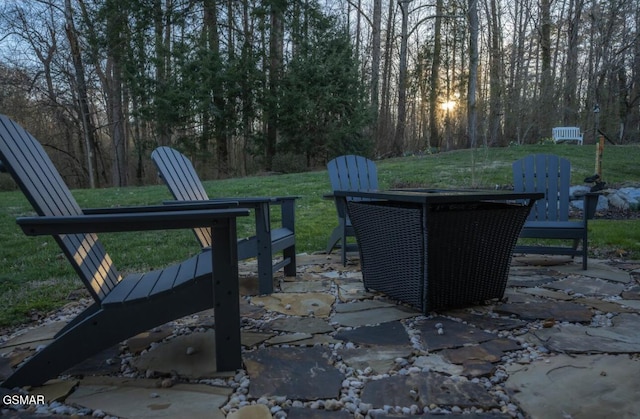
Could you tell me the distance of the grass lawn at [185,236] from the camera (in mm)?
2846

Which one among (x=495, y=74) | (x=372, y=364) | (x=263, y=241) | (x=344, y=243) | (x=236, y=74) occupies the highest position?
(x=495, y=74)

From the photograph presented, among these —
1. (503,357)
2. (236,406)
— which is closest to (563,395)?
(503,357)

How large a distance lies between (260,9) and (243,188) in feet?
22.0

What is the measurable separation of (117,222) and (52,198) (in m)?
0.49

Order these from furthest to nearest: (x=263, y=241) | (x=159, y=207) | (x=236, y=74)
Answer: (x=236, y=74) < (x=263, y=241) < (x=159, y=207)

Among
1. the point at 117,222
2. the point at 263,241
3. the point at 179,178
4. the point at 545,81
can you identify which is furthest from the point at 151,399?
the point at 545,81

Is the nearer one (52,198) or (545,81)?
(52,198)

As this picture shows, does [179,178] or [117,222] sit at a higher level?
[179,178]

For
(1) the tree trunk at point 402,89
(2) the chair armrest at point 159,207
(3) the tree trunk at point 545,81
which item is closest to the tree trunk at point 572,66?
(3) the tree trunk at point 545,81

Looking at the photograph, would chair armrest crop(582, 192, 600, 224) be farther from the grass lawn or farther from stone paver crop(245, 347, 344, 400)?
stone paver crop(245, 347, 344, 400)

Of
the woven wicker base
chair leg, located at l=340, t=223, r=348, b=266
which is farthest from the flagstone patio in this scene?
chair leg, located at l=340, t=223, r=348, b=266

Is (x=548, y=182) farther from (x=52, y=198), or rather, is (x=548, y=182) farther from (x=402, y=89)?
(x=402, y=89)

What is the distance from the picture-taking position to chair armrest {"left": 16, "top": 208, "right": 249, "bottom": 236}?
4.47 ft

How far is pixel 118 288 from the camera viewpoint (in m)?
1.78
